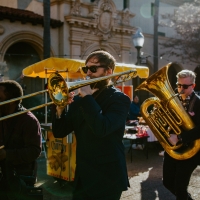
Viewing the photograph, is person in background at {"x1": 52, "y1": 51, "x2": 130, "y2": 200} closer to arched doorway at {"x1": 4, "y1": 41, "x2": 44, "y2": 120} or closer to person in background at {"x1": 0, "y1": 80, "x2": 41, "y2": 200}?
person in background at {"x1": 0, "y1": 80, "x2": 41, "y2": 200}

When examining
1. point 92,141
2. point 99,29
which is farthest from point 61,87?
point 99,29

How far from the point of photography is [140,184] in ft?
19.0

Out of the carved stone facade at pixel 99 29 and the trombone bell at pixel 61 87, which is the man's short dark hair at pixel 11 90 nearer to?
the trombone bell at pixel 61 87

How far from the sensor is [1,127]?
3.11 metres

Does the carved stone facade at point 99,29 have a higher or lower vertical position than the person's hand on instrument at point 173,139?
higher

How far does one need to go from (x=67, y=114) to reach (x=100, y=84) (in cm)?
37

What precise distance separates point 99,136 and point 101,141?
130 millimetres

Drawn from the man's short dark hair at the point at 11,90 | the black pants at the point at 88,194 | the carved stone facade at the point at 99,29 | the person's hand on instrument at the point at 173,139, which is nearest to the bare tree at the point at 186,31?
the carved stone facade at the point at 99,29

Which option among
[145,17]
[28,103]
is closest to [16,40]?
[28,103]

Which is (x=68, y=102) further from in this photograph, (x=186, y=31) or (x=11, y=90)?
(x=186, y=31)

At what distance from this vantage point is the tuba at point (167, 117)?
368 cm

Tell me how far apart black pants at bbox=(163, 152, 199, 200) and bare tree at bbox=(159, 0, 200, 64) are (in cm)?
1574

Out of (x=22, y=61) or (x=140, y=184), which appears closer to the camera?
(x=140, y=184)

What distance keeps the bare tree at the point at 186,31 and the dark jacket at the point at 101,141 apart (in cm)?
1702
